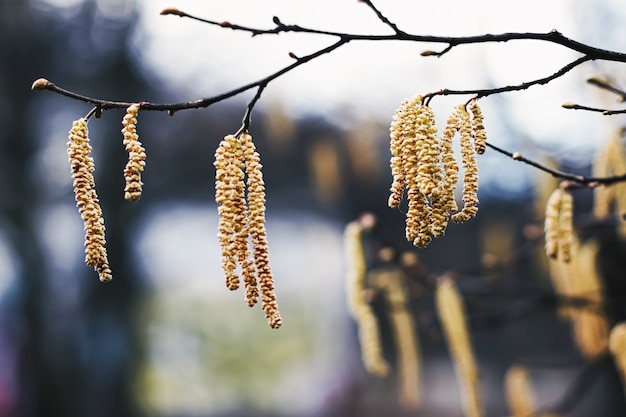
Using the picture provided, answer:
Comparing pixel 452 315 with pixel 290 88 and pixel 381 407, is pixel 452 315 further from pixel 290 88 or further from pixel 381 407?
pixel 381 407

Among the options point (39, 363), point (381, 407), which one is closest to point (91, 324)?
point (39, 363)

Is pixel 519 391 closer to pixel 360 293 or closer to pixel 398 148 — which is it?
pixel 360 293

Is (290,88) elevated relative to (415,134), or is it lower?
elevated

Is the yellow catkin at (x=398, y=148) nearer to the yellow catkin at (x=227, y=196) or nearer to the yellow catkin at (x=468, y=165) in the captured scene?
the yellow catkin at (x=468, y=165)

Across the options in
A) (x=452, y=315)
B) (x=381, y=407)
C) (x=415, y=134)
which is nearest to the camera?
(x=415, y=134)

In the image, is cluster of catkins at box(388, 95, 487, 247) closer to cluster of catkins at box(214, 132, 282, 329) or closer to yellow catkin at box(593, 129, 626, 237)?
cluster of catkins at box(214, 132, 282, 329)

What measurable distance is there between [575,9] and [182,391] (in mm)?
7127

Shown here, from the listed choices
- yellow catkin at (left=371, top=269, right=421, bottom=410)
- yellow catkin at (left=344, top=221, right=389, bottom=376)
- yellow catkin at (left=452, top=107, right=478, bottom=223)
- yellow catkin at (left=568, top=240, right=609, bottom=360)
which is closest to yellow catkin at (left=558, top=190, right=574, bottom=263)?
yellow catkin at (left=452, top=107, right=478, bottom=223)

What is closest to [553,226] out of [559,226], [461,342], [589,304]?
[559,226]

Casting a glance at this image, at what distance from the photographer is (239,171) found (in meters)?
0.92

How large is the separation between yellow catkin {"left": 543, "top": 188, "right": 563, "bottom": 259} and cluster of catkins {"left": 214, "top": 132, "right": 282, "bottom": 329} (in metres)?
0.45

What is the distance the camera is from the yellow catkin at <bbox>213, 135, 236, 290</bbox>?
918mm

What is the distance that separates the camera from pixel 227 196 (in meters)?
0.92

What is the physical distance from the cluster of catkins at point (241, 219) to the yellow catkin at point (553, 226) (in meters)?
0.45
